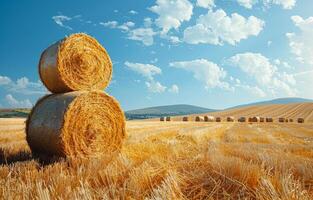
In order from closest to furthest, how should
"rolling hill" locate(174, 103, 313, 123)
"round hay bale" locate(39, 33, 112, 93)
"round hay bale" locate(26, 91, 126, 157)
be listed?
"round hay bale" locate(26, 91, 126, 157) < "round hay bale" locate(39, 33, 112, 93) < "rolling hill" locate(174, 103, 313, 123)

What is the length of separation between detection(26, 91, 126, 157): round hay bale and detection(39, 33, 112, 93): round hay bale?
1.52ft

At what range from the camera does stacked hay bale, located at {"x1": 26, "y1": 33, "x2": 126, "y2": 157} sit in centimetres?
598

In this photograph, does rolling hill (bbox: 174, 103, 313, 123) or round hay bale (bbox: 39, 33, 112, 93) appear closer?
round hay bale (bbox: 39, 33, 112, 93)

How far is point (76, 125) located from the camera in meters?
6.11

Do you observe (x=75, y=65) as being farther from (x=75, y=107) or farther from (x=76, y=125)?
(x=76, y=125)

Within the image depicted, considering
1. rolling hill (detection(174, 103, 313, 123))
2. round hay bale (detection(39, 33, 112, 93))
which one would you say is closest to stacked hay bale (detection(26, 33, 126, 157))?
round hay bale (detection(39, 33, 112, 93))

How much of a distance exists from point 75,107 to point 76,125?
327mm

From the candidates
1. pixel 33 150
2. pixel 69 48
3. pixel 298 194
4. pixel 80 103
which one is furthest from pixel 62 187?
pixel 69 48

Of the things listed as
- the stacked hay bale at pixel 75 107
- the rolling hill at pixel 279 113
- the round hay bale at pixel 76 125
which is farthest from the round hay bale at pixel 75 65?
the rolling hill at pixel 279 113

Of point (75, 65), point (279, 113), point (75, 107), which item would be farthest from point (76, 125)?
point (279, 113)

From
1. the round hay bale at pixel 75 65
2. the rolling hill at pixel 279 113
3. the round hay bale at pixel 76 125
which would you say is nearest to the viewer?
the round hay bale at pixel 76 125

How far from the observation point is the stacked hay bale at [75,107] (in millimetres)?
5984

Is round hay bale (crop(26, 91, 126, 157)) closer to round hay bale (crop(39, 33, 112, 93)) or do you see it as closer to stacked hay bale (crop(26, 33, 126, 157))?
stacked hay bale (crop(26, 33, 126, 157))

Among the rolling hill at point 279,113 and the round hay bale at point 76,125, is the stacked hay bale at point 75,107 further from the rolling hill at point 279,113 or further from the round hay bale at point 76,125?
the rolling hill at point 279,113
